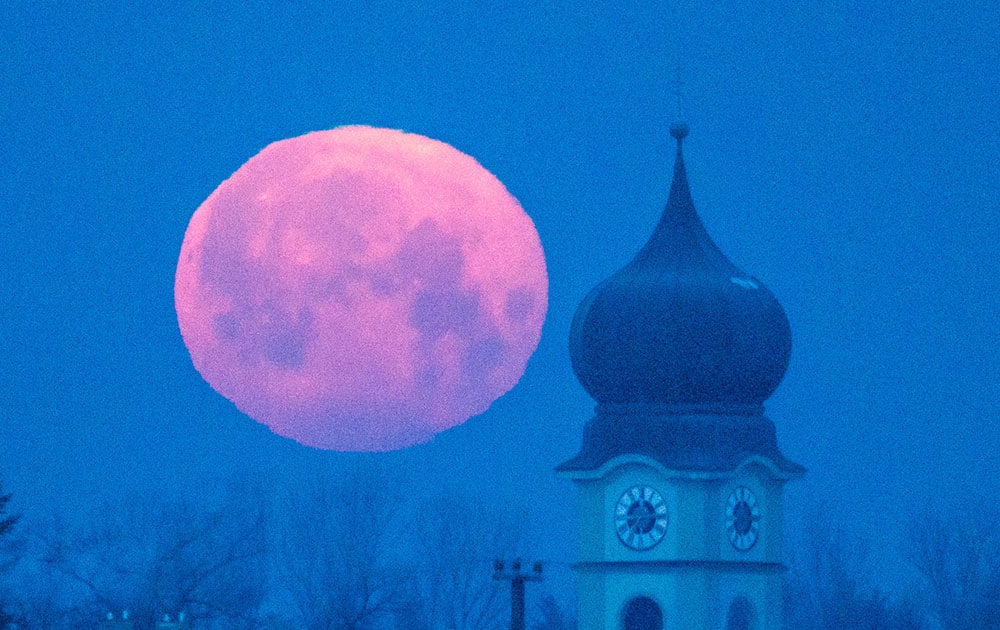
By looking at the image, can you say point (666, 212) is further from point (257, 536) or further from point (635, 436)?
point (257, 536)

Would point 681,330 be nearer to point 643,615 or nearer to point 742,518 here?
point 742,518

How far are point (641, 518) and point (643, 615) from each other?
1872mm

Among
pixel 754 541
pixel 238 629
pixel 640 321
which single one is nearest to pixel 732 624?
pixel 754 541

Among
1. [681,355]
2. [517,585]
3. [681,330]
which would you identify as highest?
[681,330]

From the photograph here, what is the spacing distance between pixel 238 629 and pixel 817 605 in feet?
51.7

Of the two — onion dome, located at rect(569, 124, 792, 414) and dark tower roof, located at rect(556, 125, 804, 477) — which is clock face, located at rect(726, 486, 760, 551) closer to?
dark tower roof, located at rect(556, 125, 804, 477)

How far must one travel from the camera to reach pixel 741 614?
6519 cm

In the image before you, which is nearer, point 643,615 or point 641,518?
point 643,615

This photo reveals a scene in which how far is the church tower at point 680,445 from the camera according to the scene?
64250mm

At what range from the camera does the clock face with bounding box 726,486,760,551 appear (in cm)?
6494

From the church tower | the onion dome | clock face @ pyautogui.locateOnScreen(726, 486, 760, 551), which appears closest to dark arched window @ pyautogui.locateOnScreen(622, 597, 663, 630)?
the church tower

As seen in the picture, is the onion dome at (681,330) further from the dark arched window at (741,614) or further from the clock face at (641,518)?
the dark arched window at (741,614)

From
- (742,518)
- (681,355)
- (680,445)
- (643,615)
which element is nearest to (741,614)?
(742,518)

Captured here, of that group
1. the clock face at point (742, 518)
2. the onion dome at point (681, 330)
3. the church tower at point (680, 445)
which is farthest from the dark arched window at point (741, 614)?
the onion dome at point (681, 330)
